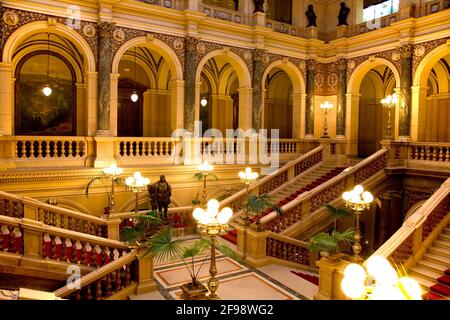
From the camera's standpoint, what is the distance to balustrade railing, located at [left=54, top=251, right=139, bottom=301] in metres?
6.89

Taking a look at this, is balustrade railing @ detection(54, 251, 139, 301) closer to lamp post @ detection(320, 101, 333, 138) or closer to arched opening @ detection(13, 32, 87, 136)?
arched opening @ detection(13, 32, 87, 136)

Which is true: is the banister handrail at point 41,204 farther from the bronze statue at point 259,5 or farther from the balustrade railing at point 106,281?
the bronze statue at point 259,5

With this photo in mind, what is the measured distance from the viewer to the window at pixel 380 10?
16.2 m

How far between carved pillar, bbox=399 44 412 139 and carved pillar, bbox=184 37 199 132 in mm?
8585

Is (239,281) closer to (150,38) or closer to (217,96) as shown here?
(150,38)

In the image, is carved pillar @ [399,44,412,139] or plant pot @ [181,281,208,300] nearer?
plant pot @ [181,281,208,300]

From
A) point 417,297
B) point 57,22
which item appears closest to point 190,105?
point 57,22

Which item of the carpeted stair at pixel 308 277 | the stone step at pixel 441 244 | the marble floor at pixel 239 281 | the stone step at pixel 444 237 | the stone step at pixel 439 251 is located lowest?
the carpeted stair at pixel 308 277

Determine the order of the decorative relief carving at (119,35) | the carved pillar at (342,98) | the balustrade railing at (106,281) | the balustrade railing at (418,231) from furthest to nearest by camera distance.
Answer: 1. the carved pillar at (342,98)
2. the decorative relief carving at (119,35)
3. the balustrade railing at (418,231)
4. the balustrade railing at (106,281)

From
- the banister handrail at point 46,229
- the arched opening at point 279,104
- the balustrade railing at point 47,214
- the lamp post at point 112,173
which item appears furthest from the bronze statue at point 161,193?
the arched opening at point 279,104

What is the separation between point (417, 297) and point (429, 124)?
1717 cm

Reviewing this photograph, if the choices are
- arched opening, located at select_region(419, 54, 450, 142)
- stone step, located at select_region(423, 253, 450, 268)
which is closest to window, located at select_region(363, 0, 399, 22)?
arched opening, located at select_region(419, 54, 450, 142)

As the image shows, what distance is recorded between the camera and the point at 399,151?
14703 millimetres

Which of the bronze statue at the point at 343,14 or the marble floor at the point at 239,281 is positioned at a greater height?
the bronze statue at the point at 343,14
